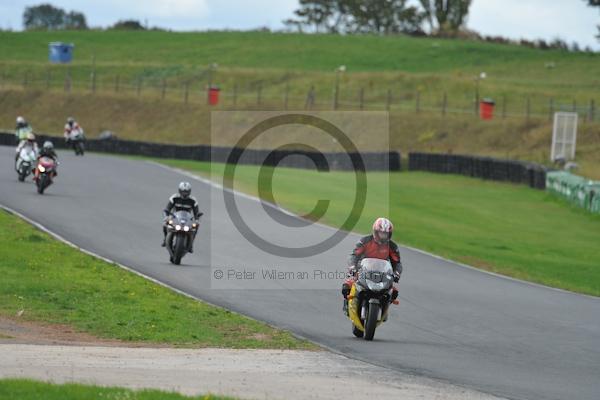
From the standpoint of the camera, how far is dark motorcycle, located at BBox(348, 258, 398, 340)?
14625 mm

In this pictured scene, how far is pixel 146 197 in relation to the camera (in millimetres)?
32438

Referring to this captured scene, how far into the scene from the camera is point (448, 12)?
364ft

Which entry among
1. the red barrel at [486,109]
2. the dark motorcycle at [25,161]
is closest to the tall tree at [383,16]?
the red barrel at [486,109]

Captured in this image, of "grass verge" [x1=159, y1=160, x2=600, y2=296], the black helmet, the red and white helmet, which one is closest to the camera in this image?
the red and white helmet

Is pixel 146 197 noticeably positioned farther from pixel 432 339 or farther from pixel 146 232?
pixel 432 339

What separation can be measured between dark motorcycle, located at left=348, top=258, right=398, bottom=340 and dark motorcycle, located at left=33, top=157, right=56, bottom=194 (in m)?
17.4

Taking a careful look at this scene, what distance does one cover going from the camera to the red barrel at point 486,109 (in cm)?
6600

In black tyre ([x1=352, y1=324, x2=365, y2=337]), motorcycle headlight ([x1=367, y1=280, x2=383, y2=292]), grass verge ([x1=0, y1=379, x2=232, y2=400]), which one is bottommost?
black tyre ([x1=352, y1=324, x2=365, y2=337])

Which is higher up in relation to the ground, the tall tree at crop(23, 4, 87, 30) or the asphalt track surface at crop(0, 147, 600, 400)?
the tall tree at crop(23, 4, 87, 30)

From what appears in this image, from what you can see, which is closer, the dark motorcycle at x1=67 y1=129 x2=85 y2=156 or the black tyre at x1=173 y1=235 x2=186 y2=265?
the black tyre at x1=173 y1=235 x2=186 y2=265

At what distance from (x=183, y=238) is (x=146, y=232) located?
4.67 metres

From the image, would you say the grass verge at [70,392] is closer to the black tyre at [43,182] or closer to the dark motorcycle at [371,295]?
the dark motorcycle at [371,295]

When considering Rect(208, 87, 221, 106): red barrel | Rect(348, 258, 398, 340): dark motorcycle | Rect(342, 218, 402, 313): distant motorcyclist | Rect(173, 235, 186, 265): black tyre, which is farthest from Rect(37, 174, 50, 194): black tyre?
Rect(208, 87, 221, 106): red barrel

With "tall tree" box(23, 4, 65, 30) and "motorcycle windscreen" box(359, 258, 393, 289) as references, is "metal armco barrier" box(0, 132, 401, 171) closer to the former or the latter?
"motorcycle windscreen" box(359, 258, 393, 289)
